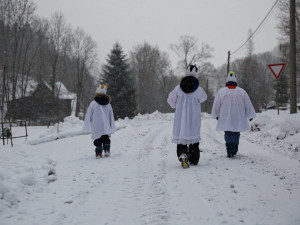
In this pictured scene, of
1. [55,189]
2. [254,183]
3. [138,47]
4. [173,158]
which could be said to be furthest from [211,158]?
[138,47]

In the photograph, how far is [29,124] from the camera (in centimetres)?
2944

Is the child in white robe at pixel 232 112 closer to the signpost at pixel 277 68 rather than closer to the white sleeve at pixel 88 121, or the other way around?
the white sleeve at pixel 88 121

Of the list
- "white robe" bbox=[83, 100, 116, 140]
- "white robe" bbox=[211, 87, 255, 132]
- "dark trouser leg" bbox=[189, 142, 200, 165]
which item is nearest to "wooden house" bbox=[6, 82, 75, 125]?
"white robe" bbox=[83, 100, 116, 140]

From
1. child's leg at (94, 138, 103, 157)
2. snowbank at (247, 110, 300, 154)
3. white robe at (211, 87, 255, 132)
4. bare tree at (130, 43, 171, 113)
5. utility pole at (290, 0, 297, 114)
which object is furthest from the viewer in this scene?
bare tree at (130, 43, 171, 113)

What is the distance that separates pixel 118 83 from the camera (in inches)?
1127

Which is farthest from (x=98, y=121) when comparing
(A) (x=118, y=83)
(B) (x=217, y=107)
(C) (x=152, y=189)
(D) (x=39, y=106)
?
(D) (x=39, y=106)

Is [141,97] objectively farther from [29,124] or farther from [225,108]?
[225,108]

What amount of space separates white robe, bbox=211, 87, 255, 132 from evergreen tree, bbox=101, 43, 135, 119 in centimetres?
2242

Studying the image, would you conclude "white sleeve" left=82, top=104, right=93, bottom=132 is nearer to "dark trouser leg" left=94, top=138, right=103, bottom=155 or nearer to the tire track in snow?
"dark trouser leg" left=94, top=138, right=103, bottom=155

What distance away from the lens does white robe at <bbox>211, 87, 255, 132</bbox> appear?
605cm

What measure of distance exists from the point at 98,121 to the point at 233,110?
375 centimetres

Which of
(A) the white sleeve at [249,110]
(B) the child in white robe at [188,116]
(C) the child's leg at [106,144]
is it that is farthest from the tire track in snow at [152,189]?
(A) the white sleeve at [249,110]

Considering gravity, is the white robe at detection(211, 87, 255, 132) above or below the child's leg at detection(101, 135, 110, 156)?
above

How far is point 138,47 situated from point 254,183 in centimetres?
5065
